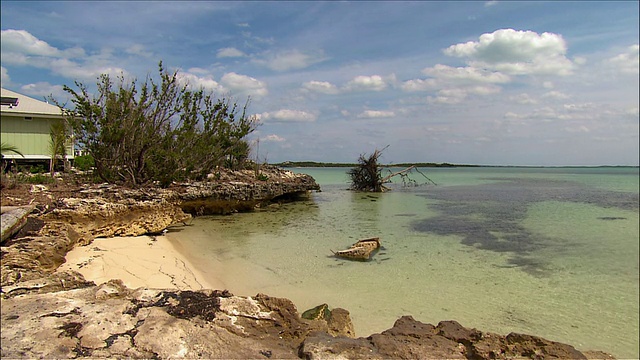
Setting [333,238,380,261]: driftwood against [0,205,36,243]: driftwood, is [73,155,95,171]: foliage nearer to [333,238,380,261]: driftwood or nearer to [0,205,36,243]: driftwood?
[0,205,36,243]: driftwood

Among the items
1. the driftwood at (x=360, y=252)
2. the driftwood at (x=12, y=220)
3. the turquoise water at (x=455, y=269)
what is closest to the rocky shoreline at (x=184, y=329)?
the driftwood at (x=12, y=220)

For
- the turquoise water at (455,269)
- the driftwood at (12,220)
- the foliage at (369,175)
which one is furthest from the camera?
the foliage at (369,175)

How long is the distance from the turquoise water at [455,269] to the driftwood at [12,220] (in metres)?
3.33

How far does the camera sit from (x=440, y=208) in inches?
751

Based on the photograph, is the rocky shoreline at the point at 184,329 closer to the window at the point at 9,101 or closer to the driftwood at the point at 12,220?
the driftwood at the point at 12,220

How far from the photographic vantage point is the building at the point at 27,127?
47.4 feet

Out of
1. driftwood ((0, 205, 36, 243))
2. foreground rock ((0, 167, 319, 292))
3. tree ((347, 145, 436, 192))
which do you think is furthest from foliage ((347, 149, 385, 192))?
driftwood ((0, 205, 36, 243))

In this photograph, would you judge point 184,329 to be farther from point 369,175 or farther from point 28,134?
point 369,175

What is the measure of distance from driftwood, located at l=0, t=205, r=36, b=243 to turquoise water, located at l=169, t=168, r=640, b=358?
3329 millimetres

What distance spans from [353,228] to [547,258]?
6045 millimetres

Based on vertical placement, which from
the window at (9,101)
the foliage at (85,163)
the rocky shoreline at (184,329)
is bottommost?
the rocky shoreline at (184,329)

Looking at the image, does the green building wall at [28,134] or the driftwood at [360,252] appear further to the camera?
the green building wall at [28,134]

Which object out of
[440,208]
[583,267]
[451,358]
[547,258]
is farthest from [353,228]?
[451,358]

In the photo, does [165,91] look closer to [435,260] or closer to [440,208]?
[435,260]
